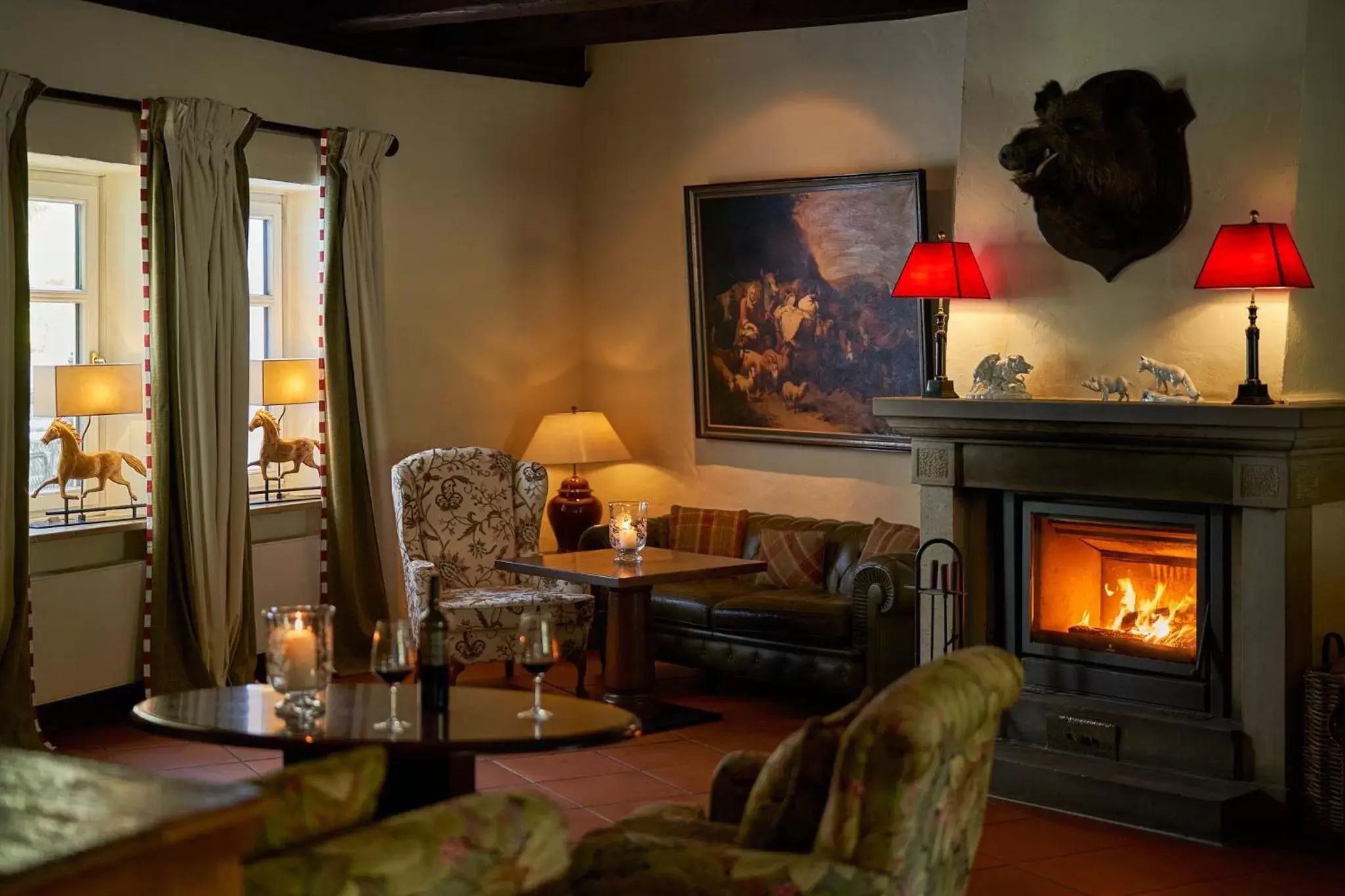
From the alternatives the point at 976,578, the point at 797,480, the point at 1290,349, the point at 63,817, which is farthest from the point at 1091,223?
the point at 63,817

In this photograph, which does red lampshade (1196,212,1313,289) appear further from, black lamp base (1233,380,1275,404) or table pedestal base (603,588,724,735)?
table pedestal base (603,588,724,735)

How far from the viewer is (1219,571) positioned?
492 centimetres

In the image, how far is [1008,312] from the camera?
552 cm

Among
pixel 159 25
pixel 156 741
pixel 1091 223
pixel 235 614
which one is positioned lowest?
pixel 156 741

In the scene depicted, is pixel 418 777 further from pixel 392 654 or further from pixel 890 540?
pixel 890 540

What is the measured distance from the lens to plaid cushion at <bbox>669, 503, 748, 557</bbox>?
7023 mm

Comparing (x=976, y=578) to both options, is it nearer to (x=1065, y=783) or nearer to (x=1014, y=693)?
(x=1065, y=783)

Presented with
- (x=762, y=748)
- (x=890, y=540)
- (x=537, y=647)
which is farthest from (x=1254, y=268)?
(x=537, y=647)

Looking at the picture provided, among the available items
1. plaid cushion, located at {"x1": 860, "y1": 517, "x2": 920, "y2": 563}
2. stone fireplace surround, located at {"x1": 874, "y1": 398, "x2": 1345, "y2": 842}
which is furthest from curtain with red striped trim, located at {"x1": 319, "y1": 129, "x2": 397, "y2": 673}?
stone fireplace surround, located at {"x1": 874, "y1": 398, "x2": 1345, "y2": 842}

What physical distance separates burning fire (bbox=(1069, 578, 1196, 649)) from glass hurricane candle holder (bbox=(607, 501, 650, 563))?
5.91ft

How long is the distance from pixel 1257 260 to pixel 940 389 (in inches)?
49.2

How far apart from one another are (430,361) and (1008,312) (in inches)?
123

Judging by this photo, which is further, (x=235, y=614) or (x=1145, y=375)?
(x=235, y=614)

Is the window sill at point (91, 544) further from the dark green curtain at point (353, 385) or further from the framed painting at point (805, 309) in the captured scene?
the framed painting at point (805, 309)
